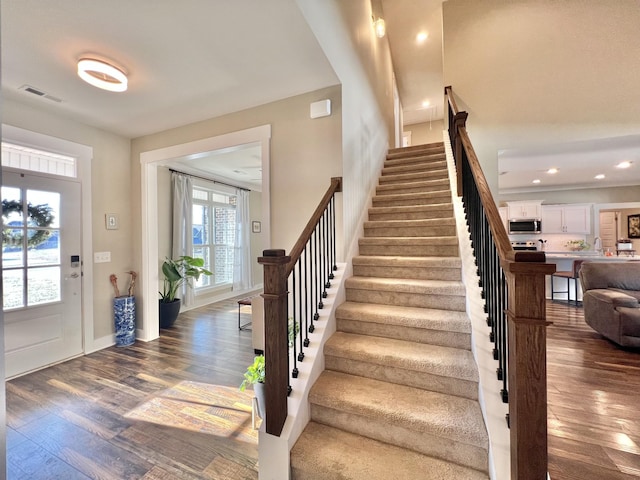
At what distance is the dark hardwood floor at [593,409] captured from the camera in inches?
68.9

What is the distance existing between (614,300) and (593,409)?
1.92 m

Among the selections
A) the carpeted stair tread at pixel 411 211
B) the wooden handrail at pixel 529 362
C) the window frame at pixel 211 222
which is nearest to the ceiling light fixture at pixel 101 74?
the carpeted stair tread at pixel 411 211

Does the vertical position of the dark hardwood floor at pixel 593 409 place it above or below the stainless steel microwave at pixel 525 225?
below

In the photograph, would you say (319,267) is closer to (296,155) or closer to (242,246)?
(296,155)

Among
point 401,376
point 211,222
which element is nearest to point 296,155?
point 401,376

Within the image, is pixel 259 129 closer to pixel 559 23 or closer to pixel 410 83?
pixel 559 23

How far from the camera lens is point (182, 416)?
2.28 m

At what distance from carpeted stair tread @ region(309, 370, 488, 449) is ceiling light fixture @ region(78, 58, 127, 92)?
9.57 feet

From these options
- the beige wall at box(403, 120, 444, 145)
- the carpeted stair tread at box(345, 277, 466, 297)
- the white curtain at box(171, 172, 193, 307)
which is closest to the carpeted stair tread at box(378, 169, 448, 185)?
the carpeted stair tread at box(345, 277, 466, 297)

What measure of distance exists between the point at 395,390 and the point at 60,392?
117 inches

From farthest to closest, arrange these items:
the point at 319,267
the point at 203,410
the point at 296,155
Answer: the point at 296,155 → the point at 319,267 → the point at 203,410

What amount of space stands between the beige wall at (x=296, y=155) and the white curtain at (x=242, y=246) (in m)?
3.92

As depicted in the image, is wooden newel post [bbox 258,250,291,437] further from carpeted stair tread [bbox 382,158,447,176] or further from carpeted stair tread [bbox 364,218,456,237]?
carpeted stair tread [bbox 382,158,447,176]

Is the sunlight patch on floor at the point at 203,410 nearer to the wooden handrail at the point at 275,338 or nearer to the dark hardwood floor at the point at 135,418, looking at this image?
the dark hardwood floor at the point at 135,418
